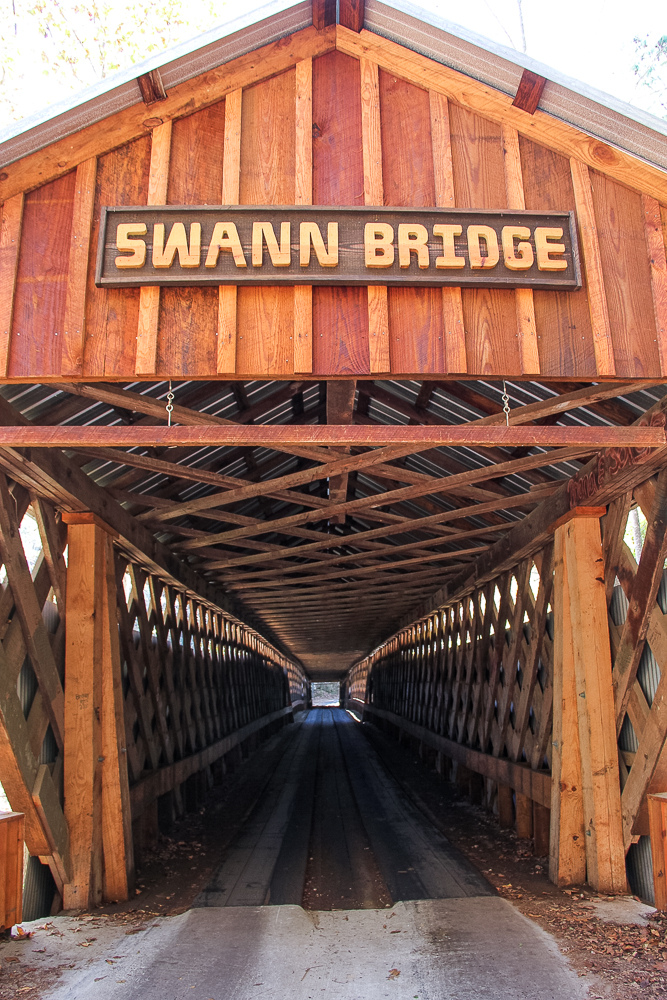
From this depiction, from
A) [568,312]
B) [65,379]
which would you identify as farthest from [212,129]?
[568,312]

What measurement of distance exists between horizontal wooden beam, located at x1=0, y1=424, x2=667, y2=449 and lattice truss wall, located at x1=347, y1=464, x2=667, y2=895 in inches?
60.1

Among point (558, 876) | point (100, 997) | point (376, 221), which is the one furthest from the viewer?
point (558, 876)

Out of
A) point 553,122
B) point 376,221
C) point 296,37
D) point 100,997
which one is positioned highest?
point 296,37

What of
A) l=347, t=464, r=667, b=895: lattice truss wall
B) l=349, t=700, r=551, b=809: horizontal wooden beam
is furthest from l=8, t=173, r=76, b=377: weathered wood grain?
l=349, t=700, r=551, b=809: horizontal wooden beam

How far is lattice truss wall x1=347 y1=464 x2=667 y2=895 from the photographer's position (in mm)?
5516

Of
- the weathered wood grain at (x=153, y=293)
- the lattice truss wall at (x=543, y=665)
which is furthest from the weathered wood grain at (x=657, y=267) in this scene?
the weathered wood grain at (x=153, y=293)

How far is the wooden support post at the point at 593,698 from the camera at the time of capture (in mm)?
5727

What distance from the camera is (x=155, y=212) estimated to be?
4395 millimetres

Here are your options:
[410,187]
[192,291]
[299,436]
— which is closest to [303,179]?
[410,187]

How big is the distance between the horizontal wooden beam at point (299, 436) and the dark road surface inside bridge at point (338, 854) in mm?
4334

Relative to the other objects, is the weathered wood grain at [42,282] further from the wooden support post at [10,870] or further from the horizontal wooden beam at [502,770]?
the horizontal wooden beam at [502,770]

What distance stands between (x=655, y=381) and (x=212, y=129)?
3.28m

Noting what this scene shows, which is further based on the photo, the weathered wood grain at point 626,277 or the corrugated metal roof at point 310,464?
the corrugated metal roof at point 310,464

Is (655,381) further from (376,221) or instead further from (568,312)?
(376,221)
